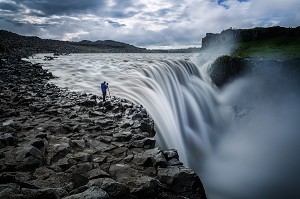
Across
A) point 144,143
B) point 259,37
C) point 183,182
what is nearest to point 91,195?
point 183,182

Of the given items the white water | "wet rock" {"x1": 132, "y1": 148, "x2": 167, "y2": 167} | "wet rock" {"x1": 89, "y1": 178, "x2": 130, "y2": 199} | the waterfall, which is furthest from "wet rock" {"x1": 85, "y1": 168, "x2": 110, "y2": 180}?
the white water

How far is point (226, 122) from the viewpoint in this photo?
32156mm

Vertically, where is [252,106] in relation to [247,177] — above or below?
above

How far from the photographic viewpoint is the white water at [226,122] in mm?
18875

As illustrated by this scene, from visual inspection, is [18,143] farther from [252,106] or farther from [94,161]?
[252,106]

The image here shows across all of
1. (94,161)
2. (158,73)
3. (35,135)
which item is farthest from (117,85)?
(94,161)

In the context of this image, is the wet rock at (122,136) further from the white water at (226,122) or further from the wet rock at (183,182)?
the white water at (226,122)

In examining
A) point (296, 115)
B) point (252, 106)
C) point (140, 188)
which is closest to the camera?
point (140, 188)

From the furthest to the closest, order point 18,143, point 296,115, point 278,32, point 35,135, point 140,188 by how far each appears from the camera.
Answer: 1. point 278,32
2. point 296,115
3. point 35,135
4. point 18,143
5. point 140,188

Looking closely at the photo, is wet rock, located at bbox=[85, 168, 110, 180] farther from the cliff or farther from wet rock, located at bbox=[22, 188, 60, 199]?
the cliff

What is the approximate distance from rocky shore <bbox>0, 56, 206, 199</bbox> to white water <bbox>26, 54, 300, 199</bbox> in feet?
17.1

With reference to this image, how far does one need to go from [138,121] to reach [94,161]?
4375 millimetres

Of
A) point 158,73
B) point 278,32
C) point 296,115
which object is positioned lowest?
point 296,115

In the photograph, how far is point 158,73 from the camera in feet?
102
